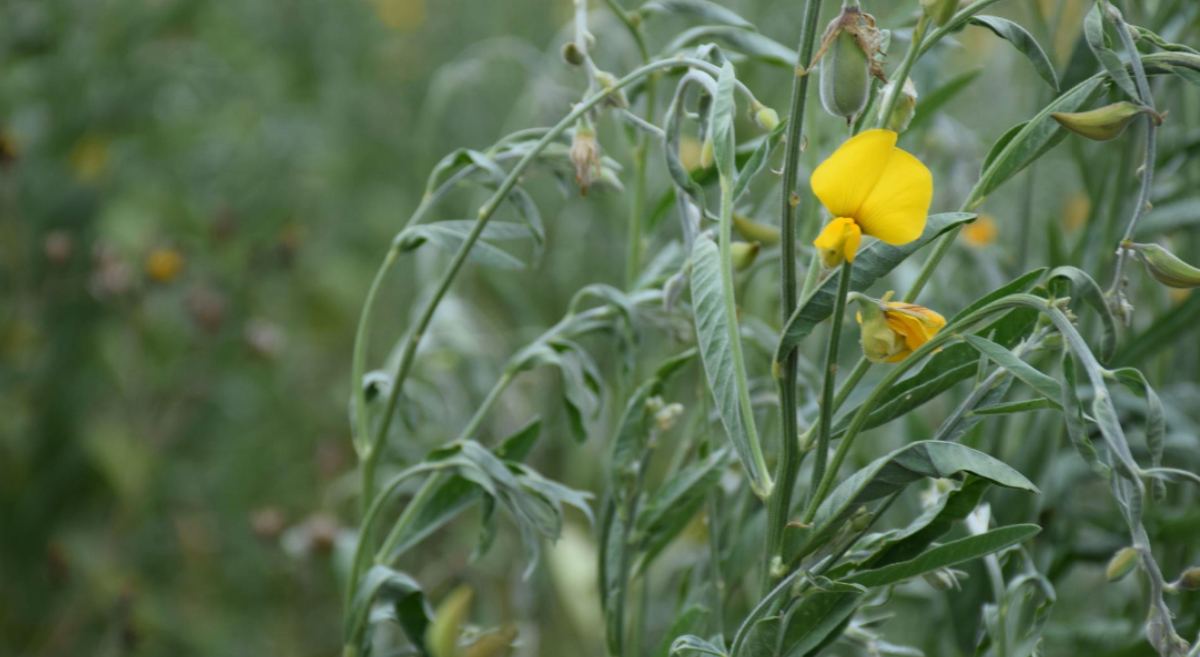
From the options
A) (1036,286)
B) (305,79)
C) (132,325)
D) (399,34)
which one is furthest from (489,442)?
(399,34)

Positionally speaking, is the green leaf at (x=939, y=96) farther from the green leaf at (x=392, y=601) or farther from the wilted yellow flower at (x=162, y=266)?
the wilted yellow flower at (x=162, y=266)

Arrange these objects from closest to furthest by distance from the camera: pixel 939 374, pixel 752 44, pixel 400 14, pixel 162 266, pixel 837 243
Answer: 1. pixel 837 243
2. pixel 939 374
3. pixel 752 44
4. pixel 162 266
5. pixel 400 14

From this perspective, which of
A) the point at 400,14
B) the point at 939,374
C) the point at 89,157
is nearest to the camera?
the point at 939,374

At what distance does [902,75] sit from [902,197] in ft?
0.20

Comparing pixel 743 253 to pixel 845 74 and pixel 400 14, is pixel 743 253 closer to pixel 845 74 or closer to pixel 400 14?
pixel 845 74

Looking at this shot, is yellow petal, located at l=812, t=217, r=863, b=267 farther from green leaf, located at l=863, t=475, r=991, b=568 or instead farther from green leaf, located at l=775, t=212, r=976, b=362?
green leaf, located at l=863, t=475, r=991, b=568

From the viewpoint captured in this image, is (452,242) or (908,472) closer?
(908,472)

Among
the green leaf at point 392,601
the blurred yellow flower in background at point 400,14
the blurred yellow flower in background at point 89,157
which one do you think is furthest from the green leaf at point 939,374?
the blurred yellow flower in background at point 400,14

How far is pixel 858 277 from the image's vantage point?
40cm

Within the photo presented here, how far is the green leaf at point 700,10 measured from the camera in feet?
1.87

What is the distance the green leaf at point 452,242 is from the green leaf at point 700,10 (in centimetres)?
18

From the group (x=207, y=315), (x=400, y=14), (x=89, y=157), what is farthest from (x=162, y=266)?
(x=400, y=14)

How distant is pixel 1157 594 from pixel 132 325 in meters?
1.15

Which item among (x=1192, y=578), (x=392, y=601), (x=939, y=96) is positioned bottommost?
(x=392, y=601)
